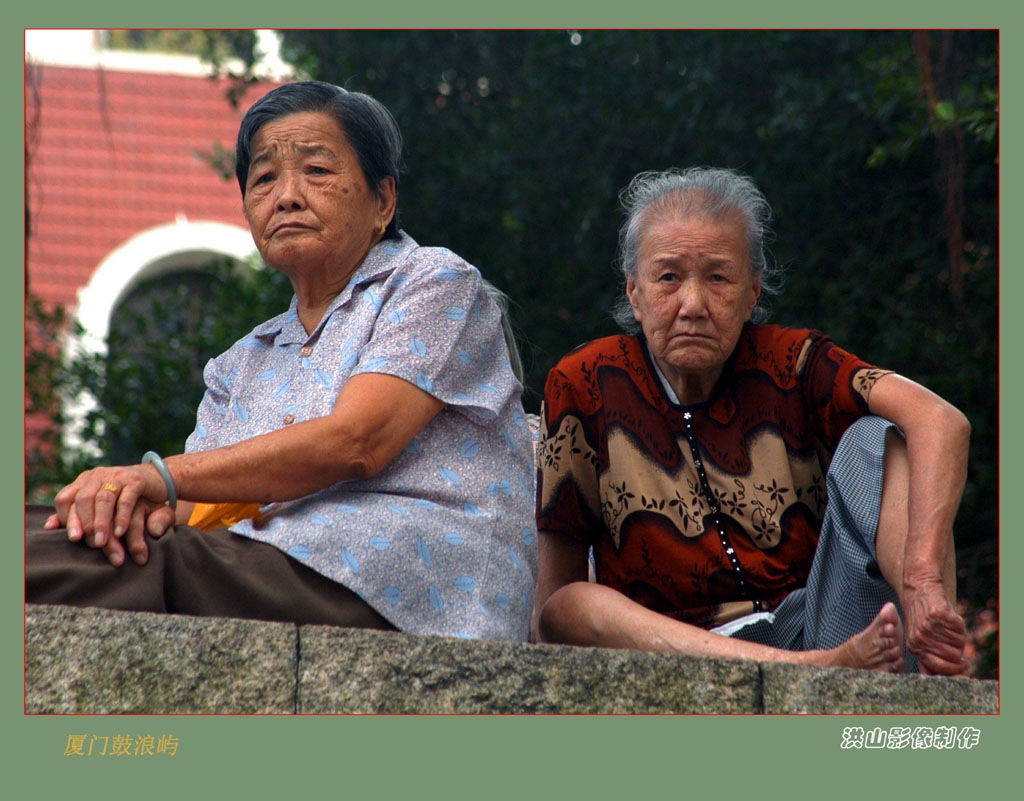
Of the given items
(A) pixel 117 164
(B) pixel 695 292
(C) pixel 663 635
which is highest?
(A) pixel 117 164

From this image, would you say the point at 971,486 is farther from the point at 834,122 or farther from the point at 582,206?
the point at 582,206

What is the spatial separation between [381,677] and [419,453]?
23.5 inches

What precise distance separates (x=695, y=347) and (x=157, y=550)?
142 cm

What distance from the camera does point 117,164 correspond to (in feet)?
32.1

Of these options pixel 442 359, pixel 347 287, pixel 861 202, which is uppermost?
pixel 861 202

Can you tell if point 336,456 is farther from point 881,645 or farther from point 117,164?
point 117,164

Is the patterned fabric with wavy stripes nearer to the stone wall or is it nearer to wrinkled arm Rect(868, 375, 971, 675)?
wrinkled arm Rect(868, 375, 971, 675)

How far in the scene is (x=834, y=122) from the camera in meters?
6.00

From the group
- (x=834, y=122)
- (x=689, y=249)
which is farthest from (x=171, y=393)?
(x=689, y=249)

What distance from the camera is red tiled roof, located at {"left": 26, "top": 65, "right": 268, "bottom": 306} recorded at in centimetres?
968

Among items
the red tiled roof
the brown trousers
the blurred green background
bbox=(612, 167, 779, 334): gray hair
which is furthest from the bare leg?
the red tiled roof

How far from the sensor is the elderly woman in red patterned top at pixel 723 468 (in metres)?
Result: 2.90

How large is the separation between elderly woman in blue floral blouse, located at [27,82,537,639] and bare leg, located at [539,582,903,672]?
19 centimetres

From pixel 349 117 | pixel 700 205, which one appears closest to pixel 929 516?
pixel 700 205
